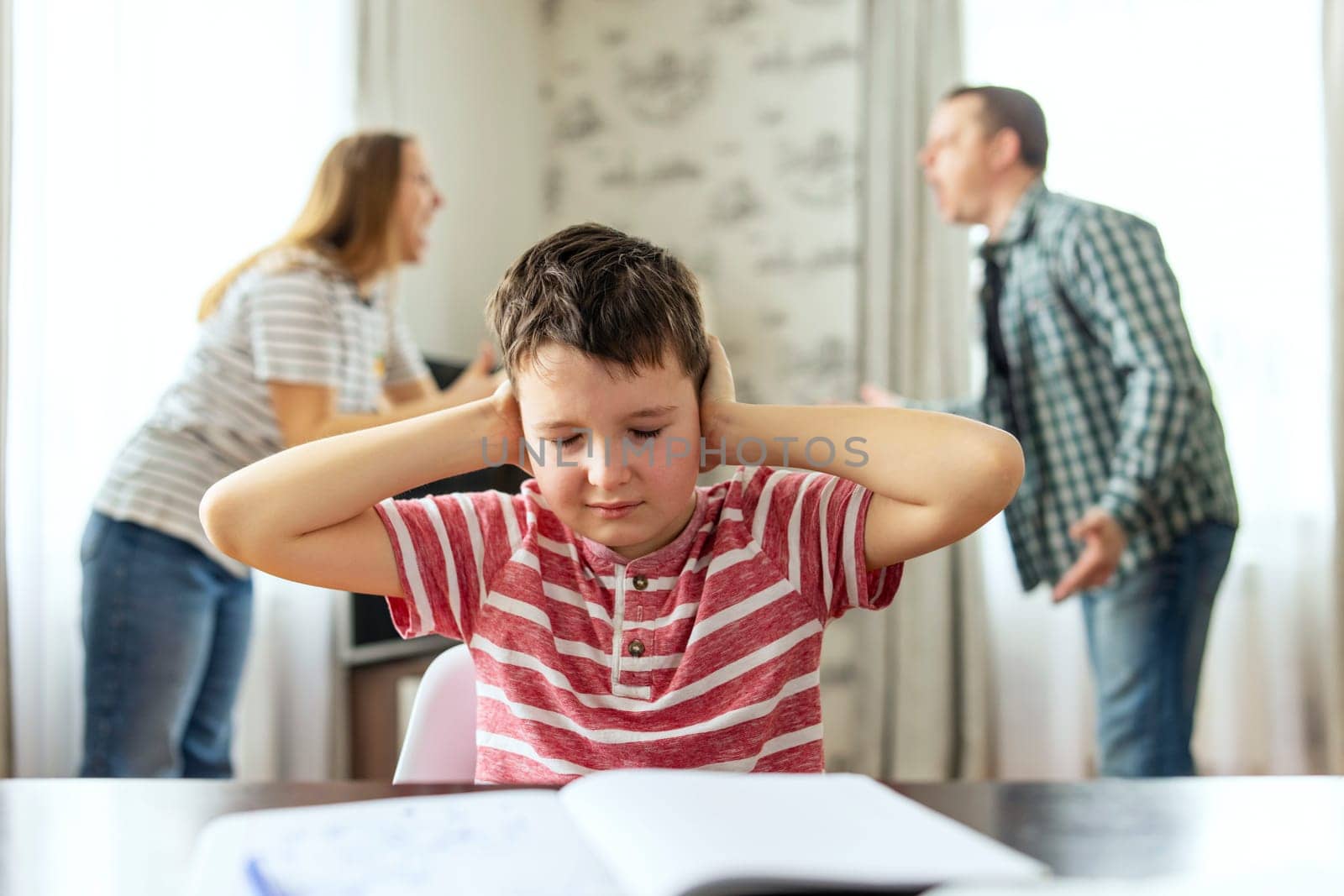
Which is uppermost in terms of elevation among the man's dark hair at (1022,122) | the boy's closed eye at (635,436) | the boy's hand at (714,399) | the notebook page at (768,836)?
the man's dark hair at (1022,122)

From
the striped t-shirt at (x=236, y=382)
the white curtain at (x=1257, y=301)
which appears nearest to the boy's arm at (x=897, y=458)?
the striped t-shirt at (x=236, y=382)

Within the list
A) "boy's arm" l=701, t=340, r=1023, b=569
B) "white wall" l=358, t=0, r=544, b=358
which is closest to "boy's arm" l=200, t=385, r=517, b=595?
"boy's arm" l=701, t=340, r=1023, b=569

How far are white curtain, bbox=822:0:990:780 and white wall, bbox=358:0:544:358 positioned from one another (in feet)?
3.66

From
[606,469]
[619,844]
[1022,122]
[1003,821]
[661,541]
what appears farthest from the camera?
[1022,122]

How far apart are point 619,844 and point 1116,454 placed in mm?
1448

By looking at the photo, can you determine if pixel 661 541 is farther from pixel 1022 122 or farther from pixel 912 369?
pixel 912 369

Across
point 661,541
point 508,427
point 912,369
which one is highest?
point 912,369

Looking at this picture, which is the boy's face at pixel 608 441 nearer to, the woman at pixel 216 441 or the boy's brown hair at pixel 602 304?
the boy's brown hair at pixel 602 304

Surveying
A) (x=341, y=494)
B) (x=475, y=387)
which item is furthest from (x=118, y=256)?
(x=341, y=494)

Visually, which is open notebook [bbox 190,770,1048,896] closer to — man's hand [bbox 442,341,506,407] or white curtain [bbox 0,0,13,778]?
man's hand [bbox 442,341,506,407]

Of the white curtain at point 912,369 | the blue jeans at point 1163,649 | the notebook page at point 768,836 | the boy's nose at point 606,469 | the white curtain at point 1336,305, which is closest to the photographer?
the notebook page at point 768,836

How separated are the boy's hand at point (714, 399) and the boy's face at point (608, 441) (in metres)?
0.03

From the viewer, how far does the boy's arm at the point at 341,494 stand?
88 centimetres

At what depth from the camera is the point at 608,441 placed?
844 millimetres
